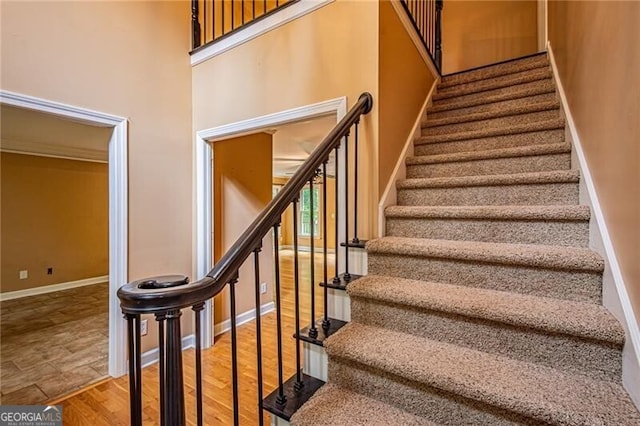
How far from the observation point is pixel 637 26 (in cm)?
98

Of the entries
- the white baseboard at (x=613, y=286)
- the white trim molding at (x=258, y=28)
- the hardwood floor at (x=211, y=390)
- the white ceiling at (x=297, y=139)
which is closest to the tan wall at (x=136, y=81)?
the white trim molding at (x=258, y=28)

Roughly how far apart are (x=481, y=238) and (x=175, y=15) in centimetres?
308

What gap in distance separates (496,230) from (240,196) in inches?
102

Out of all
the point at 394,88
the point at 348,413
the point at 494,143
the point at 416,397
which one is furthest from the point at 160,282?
the point at 494,143

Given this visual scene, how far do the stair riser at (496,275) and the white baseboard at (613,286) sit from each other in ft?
0.22

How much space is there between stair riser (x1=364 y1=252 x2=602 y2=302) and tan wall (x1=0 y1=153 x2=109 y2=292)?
5.34 metres

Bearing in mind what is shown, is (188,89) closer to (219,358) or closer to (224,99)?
(224,99)

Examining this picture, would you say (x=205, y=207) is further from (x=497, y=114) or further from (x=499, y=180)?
(x=497, y=114)

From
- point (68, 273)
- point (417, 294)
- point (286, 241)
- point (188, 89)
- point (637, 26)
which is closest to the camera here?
point (637, 26)

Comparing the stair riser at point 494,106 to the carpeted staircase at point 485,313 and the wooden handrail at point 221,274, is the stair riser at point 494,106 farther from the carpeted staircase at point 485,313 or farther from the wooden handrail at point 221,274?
the wooden handrail at point 221,274

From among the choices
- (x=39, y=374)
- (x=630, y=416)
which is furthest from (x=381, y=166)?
(x=39, y=374)

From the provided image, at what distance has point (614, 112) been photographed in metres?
1.20

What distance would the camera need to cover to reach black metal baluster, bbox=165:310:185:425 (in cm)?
78

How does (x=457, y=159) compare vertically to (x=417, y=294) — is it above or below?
above
